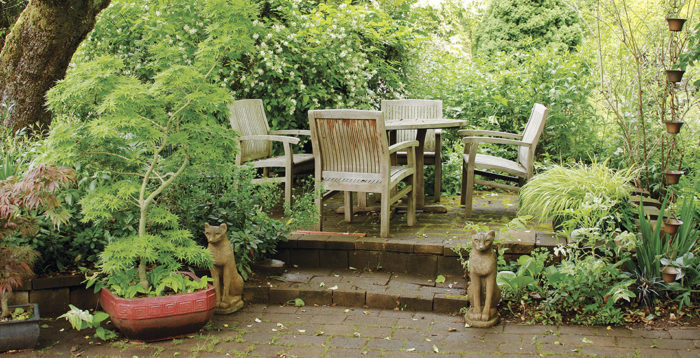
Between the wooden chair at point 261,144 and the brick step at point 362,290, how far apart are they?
1.06m

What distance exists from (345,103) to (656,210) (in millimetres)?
3586

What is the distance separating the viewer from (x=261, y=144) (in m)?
6.00

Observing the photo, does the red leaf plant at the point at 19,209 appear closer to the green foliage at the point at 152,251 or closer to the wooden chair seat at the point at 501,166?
the green foliage at the point at 152,251

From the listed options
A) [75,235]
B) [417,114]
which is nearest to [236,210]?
[75,235]

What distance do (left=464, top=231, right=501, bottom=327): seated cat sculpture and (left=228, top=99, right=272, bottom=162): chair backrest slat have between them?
8.84ft

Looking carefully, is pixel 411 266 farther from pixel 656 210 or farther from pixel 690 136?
pixel 690 136

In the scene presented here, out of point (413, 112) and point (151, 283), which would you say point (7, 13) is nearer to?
point (413, 112)

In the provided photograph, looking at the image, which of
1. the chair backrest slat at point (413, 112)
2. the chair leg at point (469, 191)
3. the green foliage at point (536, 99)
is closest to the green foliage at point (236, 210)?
the chair leg at point (469, 191)

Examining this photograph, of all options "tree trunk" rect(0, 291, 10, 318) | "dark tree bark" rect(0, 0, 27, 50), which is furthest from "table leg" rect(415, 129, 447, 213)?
"dark tree bark" rect(0, 0, 27, 50)

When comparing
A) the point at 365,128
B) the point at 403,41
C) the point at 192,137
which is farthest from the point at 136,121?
the point at 403,41

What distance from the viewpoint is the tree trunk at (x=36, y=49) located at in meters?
5.68

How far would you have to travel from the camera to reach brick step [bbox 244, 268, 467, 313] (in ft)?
13.1

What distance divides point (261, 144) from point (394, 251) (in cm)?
211

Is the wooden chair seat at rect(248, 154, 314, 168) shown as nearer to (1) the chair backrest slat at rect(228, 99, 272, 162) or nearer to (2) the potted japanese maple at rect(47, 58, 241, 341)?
(1) the chair backrest slat at rect(228, 99, 272, 162)
